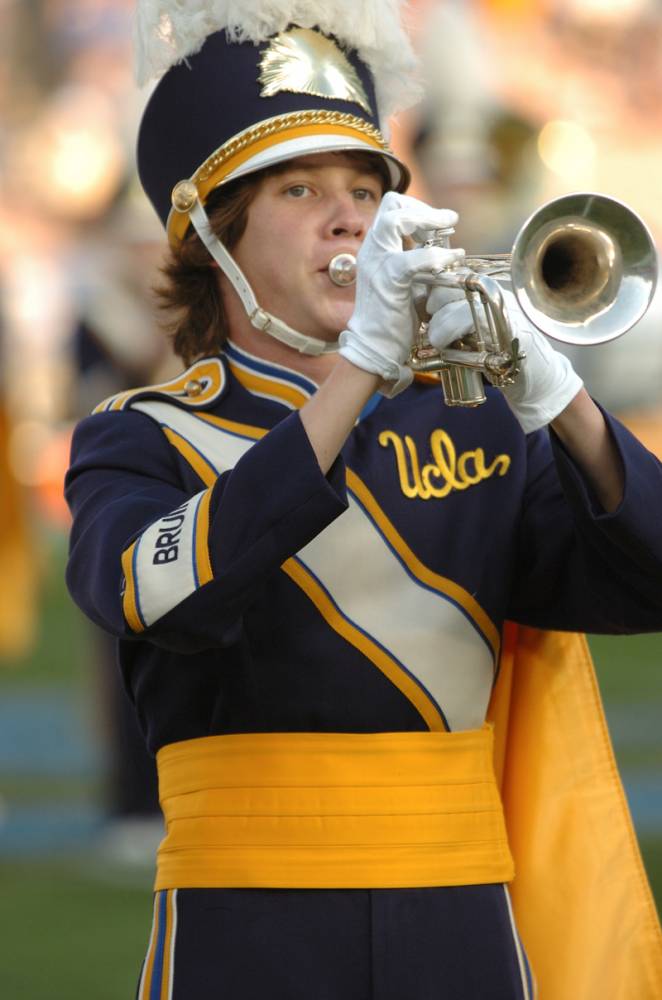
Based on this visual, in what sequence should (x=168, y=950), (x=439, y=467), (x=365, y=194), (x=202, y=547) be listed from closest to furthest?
(x=202, y=547), (x=168, y=950), (x=439, y=467), (x=365, y=194)

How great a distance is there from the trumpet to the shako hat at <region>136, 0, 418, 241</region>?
367 mm

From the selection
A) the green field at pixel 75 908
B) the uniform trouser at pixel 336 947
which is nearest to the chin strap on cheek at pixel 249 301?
the uniform trouser at pixel 336 947

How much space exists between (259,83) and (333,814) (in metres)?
1.06

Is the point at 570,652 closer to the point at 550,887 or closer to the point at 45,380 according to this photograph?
the point at 550,887

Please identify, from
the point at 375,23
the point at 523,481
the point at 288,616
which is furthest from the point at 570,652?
the point at 375,23

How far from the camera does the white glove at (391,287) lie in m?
2.71

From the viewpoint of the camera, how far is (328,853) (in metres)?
2.79

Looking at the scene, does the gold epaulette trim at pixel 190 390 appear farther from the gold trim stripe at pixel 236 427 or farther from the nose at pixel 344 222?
the nose at pixel 344 222

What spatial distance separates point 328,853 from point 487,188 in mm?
5646

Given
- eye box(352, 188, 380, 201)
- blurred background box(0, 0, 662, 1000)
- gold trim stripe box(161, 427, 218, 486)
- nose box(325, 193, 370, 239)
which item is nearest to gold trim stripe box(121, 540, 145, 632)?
gold trim stripe box(161, 427, 218, 486)

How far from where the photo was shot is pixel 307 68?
3.10 m

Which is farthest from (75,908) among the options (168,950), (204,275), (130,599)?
(130,599)

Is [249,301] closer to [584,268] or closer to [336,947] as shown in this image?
[584,268]

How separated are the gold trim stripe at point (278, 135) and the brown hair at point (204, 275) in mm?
24
